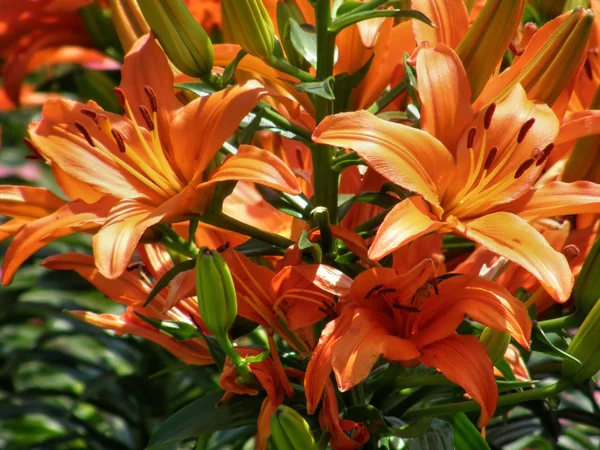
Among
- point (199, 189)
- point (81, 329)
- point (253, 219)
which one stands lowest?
point (81, 329)

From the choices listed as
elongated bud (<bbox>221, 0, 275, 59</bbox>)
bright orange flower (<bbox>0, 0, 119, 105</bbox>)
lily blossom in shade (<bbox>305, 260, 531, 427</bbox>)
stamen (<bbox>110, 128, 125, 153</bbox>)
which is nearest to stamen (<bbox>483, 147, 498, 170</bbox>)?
lily blossom in shade (<bbox>305, 260, 531, 427</bbox>)

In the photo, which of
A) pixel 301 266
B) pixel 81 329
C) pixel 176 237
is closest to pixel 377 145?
pixel 301 266

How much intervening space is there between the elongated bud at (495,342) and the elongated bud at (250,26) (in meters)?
0.30

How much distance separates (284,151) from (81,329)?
0.58m

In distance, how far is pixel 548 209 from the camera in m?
0.74

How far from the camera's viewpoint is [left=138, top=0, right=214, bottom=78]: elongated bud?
2.58 ft

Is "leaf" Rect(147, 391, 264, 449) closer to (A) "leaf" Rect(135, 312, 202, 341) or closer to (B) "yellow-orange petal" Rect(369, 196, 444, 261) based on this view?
(A) "leaf" Rect(135, 312, 202, 341)

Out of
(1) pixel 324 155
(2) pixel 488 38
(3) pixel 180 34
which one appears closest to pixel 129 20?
(3) pixel 180 34

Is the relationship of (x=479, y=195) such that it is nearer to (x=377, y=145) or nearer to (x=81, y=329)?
(x=377, y=145)

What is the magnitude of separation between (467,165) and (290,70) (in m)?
0.17

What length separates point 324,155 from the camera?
0.82m

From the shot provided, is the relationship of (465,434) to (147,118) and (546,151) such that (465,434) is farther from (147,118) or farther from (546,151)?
(147,118)

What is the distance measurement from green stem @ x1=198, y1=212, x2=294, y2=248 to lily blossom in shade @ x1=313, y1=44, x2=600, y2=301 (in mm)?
136

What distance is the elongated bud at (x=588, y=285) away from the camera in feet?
2.62
